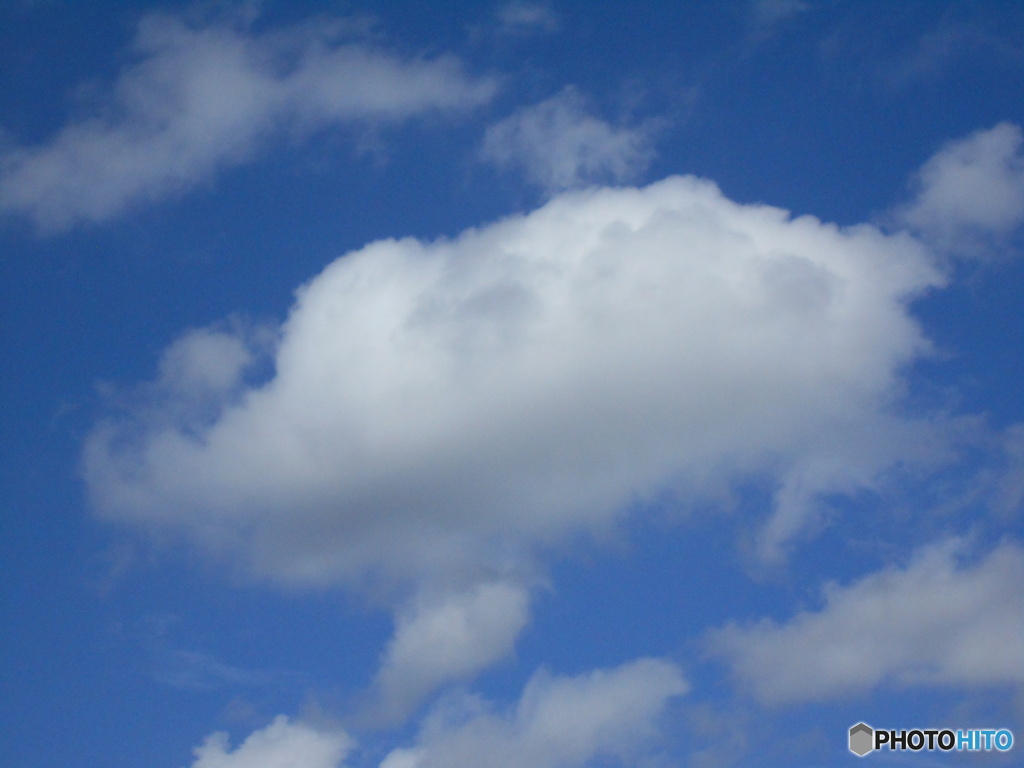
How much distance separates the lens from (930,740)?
497 feet

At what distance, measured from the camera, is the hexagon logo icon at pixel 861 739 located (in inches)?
6166

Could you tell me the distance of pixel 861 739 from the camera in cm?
15762

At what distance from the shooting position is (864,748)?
157000 millimetres

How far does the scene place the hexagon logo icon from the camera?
514 feet

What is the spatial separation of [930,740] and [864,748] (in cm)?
921
